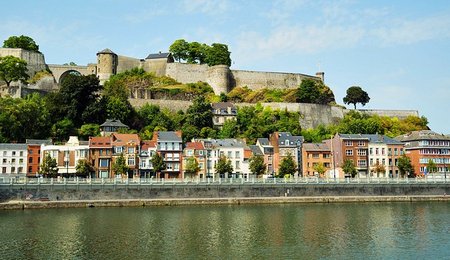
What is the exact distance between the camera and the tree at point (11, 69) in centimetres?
8062

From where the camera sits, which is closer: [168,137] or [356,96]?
[168,137]

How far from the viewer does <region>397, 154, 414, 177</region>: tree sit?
67.2m

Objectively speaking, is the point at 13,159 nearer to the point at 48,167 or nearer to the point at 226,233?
the point at 48,167

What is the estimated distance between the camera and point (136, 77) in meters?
95.0

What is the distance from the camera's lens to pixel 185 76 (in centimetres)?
10031

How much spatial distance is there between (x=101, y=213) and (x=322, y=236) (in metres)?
19.9

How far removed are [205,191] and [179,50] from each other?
203ft

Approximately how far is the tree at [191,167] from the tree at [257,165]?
22.2 ft

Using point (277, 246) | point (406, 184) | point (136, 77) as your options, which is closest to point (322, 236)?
point (277, 246)

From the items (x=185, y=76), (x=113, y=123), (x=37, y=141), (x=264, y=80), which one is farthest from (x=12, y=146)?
(x=264, y=80)

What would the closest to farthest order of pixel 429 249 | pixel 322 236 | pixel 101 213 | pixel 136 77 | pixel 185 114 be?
pixel 429 249
pixel 322 236
pixel 101 213
pixel 185 114
pixel 136 77

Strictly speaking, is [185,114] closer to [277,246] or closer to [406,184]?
[406,184]

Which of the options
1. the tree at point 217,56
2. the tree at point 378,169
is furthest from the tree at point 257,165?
the tree at point 217,56

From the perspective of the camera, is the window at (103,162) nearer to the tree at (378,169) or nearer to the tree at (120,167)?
the tree at (120,167)
